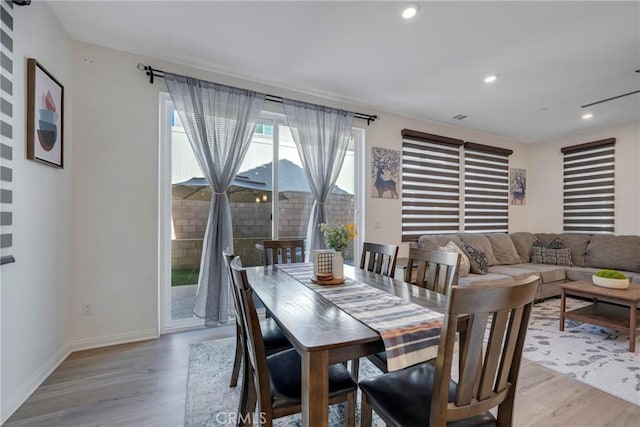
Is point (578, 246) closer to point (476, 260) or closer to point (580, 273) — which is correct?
point (580, 273)

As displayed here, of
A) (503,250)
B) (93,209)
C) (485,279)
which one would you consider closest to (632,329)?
(485,279)

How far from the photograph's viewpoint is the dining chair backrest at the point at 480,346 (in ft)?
2.84

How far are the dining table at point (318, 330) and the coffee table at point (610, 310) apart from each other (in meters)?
2.32

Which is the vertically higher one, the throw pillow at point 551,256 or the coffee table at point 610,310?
the throw pillow at point 551,256

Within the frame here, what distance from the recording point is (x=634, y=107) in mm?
3783

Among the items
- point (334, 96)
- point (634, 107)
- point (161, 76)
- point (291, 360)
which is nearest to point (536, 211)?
point (634, 107)

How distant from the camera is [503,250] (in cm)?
450

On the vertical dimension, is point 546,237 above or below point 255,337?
above

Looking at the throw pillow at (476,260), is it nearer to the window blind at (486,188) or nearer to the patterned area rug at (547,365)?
the patterned area rug at (547,365)

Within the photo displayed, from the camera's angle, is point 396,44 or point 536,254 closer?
point 396,44

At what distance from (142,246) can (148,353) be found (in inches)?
36.5

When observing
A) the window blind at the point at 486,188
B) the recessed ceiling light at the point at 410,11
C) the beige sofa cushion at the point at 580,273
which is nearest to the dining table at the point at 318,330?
the recessed ceiling light at the point at 410,11

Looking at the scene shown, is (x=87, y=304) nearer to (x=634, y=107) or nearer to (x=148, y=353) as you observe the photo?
(x=148, y=353)

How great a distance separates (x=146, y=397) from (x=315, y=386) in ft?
5.02
